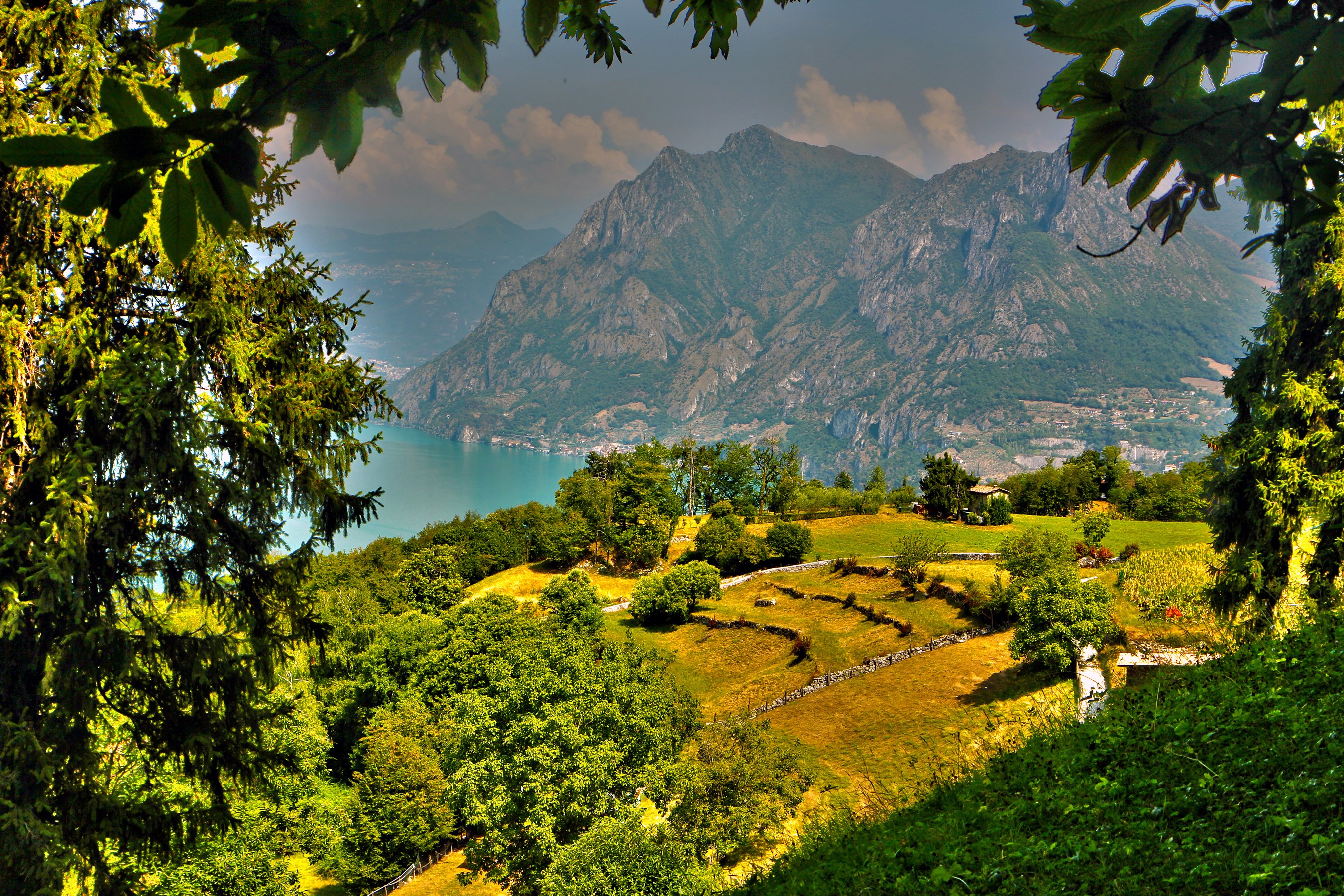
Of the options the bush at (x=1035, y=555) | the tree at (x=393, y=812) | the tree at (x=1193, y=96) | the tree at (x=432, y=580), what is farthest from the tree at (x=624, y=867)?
the tree at (x=432, y=580)

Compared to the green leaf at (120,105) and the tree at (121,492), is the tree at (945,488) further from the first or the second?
the green leaf at (120,105)

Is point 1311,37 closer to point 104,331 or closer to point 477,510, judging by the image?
point 104,331

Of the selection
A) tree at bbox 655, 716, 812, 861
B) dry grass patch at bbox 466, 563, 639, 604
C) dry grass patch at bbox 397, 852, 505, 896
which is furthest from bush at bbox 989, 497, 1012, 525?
dry grass patch at bbox 397, 852, 505, 896

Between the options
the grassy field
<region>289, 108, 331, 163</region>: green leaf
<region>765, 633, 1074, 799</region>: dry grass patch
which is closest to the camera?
<region>289, 108, 331, 163</region>: green leaf

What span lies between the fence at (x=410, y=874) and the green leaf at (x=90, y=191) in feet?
64.7

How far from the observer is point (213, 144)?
92 cm

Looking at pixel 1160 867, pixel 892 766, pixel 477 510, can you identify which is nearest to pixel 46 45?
pixel 1160 867

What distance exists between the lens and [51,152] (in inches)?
32.2

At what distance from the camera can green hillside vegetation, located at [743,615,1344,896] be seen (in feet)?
10.1

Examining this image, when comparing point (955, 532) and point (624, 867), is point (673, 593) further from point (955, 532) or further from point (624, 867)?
point (624, 867)

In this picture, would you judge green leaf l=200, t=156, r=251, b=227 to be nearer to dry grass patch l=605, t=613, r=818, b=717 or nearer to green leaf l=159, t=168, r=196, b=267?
green leaf l=159, t=168, r=196, b=267

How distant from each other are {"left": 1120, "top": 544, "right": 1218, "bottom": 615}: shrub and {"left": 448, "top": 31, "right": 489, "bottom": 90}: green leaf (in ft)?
58.5

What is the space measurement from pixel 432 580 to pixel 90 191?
109ft

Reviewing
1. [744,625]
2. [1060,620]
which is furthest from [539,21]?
[744,625]
